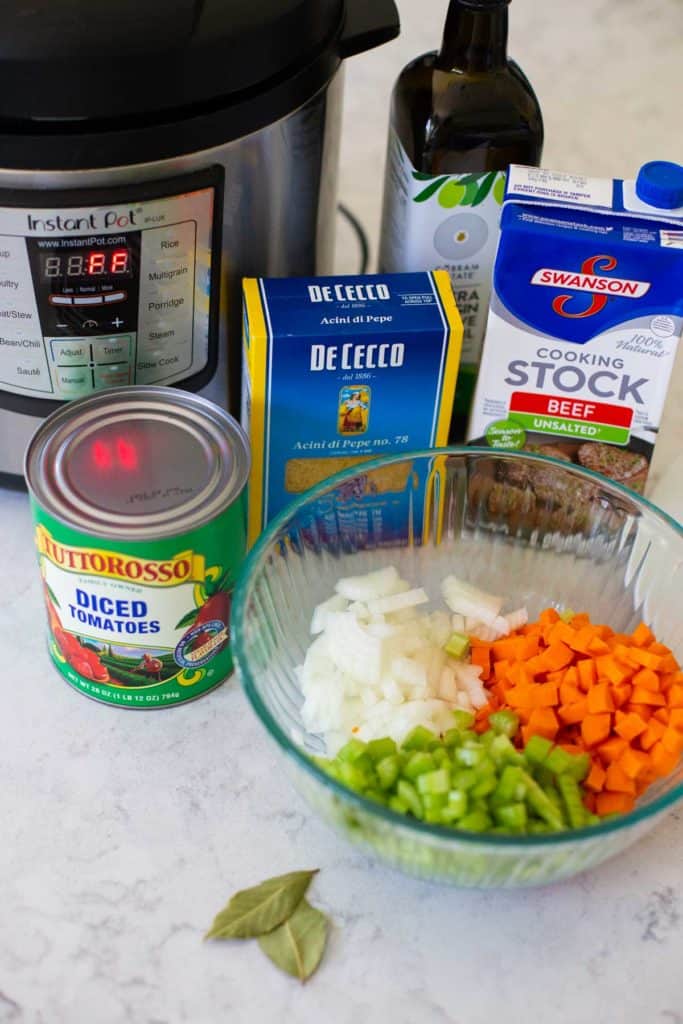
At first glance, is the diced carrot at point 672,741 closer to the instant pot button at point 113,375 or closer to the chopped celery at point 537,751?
the chopped celery at point 537,751

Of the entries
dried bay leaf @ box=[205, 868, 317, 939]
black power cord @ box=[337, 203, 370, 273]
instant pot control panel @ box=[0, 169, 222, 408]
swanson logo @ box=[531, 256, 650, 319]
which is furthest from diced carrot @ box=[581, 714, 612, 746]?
black power cord @ box=[337, 203, 370, 273]

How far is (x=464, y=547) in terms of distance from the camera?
104cm

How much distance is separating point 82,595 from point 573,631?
36 centimetres

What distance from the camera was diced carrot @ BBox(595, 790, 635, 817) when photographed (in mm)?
823

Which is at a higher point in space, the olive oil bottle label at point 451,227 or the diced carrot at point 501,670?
the olive oil bottle label at point 451,227

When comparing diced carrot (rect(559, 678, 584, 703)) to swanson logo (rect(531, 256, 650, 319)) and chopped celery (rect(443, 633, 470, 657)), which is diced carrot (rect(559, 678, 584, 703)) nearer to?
chopped celery (rect(443, 633, 470, 657))

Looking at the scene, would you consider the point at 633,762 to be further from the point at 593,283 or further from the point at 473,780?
the point at 593,283

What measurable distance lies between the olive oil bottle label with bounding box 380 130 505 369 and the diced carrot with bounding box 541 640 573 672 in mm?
359

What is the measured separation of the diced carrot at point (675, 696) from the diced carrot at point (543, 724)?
8 cm

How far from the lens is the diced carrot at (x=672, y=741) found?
2.75ft

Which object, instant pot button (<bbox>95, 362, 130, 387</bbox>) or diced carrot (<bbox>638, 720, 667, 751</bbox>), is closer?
diced carrot (<bbox>638, 720, 667, 751</bbox>)

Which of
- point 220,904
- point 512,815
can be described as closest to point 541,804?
point 512,815

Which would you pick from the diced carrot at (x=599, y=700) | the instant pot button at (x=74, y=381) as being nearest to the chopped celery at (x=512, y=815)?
the diced carrot at (x=599, y=700)

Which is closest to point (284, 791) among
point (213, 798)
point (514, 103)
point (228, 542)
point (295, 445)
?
point (213, 798)
